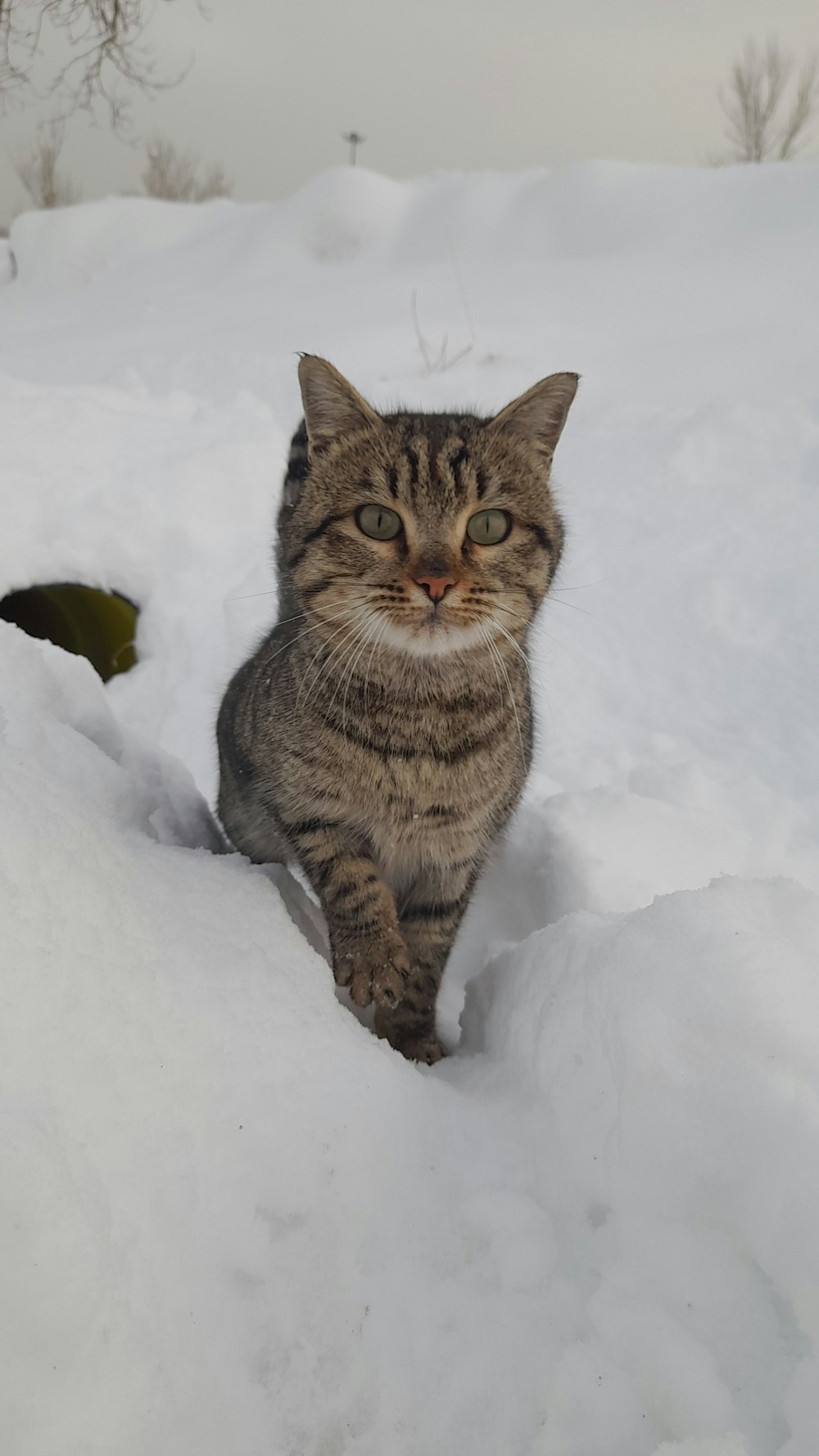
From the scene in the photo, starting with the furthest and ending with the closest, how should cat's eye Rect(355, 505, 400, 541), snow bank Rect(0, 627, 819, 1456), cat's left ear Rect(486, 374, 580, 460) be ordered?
1. cat's left ear Rect(486, 374, 580, 460)
2. cat's eye Rect(355, 505, 400, 541)
3. snow bank Rect(0, 627, 819, 1456)

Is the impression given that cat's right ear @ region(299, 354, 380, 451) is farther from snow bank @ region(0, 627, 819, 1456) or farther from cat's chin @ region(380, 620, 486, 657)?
snow bank @ region(0, 627, 819, 1456)

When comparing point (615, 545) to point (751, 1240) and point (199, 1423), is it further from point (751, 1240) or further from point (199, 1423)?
point (199, 1423)

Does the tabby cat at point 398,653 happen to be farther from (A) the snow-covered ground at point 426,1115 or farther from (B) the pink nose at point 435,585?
(A) the snow-covered ground at point 426,1115

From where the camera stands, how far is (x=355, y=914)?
161 cm

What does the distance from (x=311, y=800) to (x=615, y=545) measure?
A: 260 centimetres

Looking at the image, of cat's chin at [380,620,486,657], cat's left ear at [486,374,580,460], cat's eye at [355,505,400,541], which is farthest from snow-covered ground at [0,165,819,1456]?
cat's left ear at [486,374,580,460]

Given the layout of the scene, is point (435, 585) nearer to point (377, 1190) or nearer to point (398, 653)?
point (398, 653)

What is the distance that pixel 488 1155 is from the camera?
1.24 metres

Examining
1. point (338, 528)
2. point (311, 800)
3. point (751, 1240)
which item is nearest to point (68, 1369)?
point (751, 1240)

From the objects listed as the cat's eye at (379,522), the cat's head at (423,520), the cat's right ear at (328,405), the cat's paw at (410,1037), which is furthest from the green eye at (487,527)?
the cat's paw at (410,1037)

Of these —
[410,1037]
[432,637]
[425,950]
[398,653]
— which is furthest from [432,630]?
[410,1037]

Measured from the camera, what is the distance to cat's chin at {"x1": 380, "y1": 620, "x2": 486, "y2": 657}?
4.75ft

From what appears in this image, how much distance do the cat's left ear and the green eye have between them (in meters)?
0.22

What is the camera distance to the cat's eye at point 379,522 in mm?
1547
